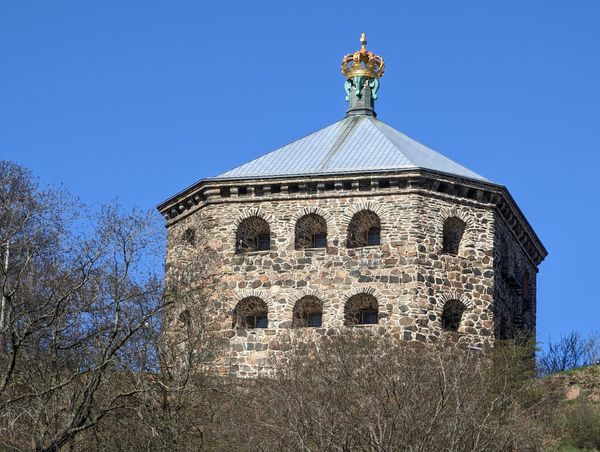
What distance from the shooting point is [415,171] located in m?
42.7

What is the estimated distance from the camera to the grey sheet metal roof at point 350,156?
43812 millimetres

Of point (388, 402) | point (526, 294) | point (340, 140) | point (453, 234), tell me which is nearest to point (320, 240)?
point (453, 234)

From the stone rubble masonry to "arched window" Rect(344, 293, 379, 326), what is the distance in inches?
7.6

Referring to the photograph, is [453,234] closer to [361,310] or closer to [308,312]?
[361,310]

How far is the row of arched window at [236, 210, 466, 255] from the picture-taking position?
43156 mm

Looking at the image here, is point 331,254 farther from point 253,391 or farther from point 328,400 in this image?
point 328,400

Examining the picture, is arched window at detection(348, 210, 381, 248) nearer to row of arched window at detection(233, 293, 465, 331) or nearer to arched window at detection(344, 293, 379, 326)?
arched window at detection(344, 293, 379, 326)

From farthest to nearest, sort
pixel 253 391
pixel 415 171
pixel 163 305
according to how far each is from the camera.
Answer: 1. pixel 415 171
2. pixel 253 391
3. pixel 163 305

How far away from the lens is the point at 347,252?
1681 inches

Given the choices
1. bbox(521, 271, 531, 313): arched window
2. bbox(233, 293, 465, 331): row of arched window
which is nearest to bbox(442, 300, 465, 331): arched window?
bbox(233, 293, 465, 331): row of arched window

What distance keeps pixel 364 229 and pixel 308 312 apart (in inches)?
101

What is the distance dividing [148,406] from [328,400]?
3611 mm

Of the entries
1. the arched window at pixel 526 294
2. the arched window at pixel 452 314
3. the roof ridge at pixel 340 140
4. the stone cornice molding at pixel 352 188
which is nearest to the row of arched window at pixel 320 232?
the stone cornice molding at pixel 352 188

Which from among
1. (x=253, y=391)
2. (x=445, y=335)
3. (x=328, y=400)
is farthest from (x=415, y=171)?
(x=328, y=400)
